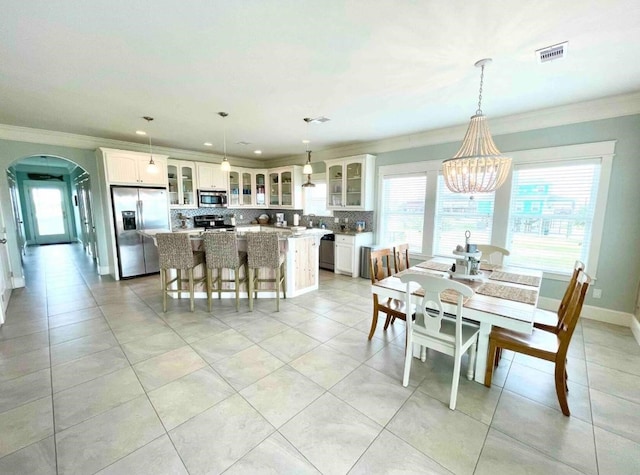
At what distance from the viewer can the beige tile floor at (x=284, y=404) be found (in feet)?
5.05

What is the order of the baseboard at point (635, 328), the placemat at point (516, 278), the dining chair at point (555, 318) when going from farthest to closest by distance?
1. the baseboard at point (635, 328)
2. the placemat at point (516, 278)
3. the dining chair at point (555, 318)

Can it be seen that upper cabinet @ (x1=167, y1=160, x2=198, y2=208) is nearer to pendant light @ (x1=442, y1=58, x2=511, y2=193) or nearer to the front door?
pendant light @ (x1=442, y1=58, x2=511, y2=193)

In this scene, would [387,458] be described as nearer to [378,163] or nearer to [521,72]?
[521,72]

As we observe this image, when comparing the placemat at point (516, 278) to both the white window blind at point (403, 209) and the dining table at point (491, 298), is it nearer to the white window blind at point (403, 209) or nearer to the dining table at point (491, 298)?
the dining table at point (491, 298)

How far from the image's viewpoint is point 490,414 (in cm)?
187

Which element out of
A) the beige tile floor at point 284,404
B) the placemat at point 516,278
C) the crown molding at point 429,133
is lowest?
the beige tile floor at point 284,404

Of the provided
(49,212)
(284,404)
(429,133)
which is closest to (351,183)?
(429,133)

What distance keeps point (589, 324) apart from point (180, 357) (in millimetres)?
4686

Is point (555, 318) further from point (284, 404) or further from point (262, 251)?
point (262, 251)

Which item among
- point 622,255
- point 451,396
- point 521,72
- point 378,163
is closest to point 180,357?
point 451,396

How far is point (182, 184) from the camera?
594 centimetres

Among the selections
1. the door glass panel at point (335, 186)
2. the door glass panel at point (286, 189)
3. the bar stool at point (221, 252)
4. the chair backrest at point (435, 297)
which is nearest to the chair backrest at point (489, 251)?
the chair backrest at point (435, 297)

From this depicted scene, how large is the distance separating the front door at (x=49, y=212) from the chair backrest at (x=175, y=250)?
8.89 metres

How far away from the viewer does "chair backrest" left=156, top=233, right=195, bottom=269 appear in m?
3.38
